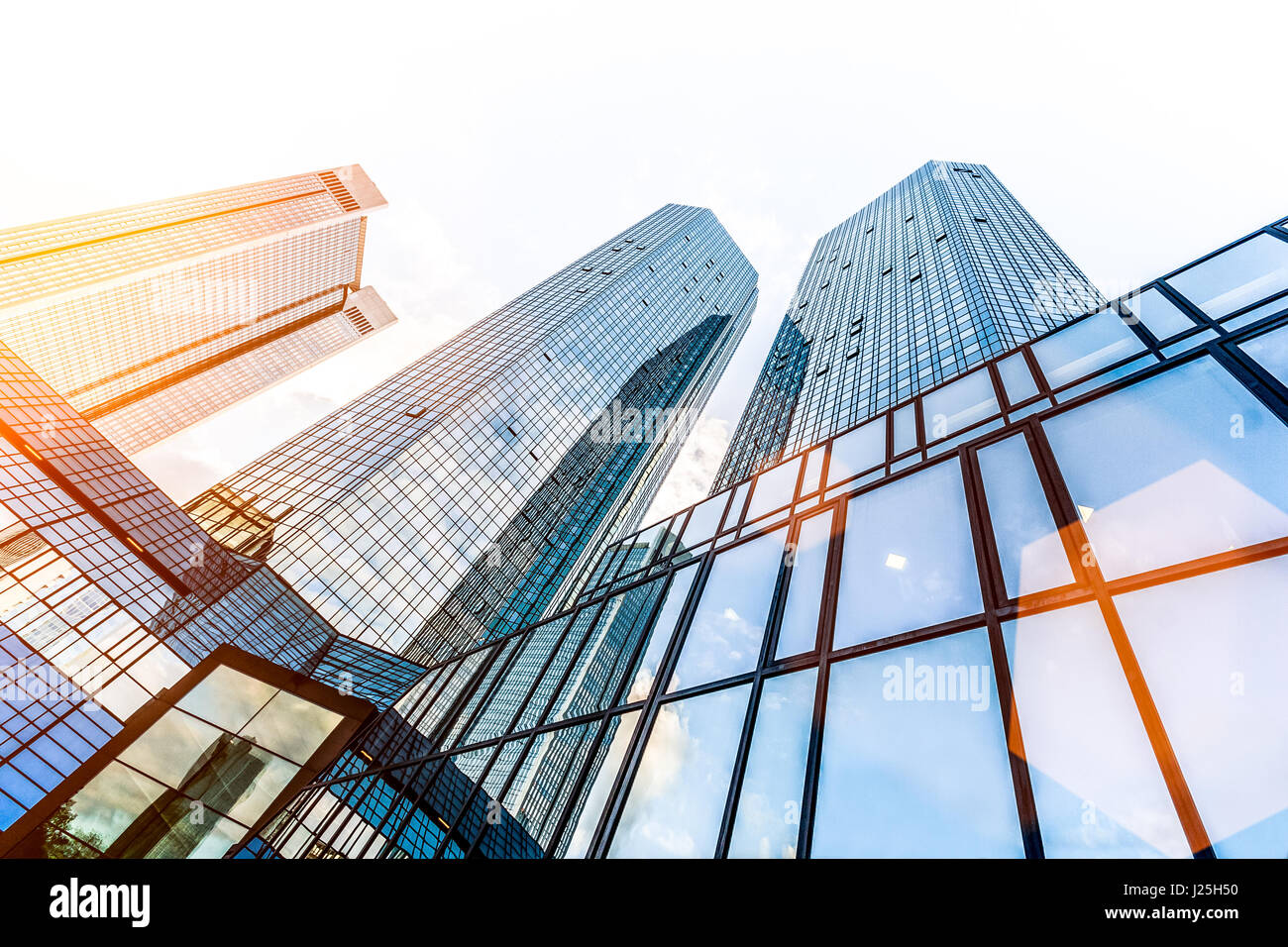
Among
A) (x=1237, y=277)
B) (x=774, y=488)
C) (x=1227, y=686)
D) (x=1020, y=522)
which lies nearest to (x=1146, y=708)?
(x=1227, y=686)

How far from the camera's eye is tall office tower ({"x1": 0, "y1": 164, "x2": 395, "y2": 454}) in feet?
293

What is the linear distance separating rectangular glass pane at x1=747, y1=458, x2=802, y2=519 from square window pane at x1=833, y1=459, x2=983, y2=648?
2932 millimetres

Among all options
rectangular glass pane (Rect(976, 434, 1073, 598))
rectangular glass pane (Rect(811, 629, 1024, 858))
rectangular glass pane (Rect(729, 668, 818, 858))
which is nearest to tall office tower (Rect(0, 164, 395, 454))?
rectangular glass pane (Rect(729, 668, 818, 858))

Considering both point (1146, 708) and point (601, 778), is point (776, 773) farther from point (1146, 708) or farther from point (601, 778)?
point (1146, 708)

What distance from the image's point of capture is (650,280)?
126 metres

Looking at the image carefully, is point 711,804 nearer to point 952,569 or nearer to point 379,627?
point 952,569

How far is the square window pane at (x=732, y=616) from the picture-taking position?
8375 mm

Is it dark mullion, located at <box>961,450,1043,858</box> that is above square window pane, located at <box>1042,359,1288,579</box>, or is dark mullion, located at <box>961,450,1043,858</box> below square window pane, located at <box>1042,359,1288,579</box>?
below

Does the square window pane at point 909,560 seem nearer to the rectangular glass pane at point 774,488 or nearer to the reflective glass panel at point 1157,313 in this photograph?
the rectangular glass pane at point 774,488

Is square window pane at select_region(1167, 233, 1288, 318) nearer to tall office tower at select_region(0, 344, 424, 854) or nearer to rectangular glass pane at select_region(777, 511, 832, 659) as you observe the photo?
rectangular glass pane at select_region(777, 511, 832, 659)

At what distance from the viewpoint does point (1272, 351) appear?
21.0ft

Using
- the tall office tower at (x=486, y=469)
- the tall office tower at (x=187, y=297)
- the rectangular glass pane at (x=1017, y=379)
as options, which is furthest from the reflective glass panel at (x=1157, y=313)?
the tall office tower at (x=187, y=297)

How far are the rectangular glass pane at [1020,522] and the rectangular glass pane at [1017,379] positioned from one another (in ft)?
6.42
